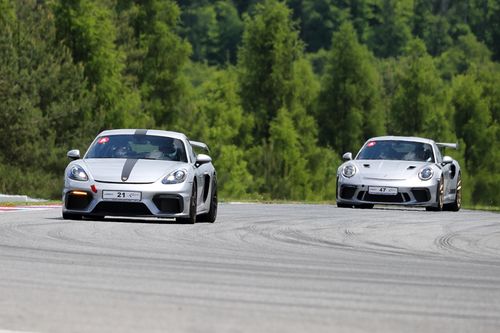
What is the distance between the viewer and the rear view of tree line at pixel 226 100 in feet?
234

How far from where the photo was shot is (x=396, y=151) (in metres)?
28.2

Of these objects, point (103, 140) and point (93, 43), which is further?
point (93, 43)

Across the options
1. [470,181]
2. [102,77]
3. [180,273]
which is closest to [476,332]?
[180,273]

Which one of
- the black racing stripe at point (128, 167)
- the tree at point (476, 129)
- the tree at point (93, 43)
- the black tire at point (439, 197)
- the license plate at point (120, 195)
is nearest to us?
the license plate at point (120, 195)

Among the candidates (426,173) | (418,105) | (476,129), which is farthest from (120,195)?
(418,105)

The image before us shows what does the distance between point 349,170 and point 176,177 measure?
8.35 metres

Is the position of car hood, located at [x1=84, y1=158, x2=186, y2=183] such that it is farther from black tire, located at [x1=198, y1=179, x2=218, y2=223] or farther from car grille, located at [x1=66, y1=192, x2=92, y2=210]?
black tire, located at [x1=198, y1=179, x2=218, y2=223]

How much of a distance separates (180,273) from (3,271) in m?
1.37

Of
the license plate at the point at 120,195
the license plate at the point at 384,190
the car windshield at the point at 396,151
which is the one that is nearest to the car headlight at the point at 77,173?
the license plate at the point at 120,195

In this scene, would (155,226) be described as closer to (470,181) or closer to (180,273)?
(180,273)

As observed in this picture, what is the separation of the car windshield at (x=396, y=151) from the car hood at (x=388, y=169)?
2.07 ft

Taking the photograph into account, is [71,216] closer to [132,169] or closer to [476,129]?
[132,169]

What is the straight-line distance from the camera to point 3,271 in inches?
444

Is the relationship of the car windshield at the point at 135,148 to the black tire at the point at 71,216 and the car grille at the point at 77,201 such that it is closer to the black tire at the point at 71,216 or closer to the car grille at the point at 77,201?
the black tire at the point at 71,216
